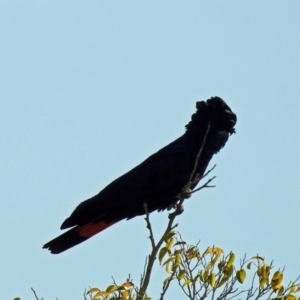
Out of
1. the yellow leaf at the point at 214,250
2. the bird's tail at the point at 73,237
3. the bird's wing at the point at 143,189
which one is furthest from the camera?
the bird's wing at the point at 143,189

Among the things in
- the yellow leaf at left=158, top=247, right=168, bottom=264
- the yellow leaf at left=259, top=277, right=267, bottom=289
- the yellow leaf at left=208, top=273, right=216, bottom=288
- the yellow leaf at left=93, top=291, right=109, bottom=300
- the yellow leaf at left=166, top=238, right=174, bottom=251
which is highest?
the yellow leaf at left=166, top=238, right=174, bottom=251

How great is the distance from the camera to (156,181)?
7324 millimetres

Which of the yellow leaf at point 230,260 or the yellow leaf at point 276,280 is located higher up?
the yellow leaf at point 230,260

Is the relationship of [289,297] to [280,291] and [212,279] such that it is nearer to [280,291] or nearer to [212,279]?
[280,291]

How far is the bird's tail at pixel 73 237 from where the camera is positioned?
22.0 feet

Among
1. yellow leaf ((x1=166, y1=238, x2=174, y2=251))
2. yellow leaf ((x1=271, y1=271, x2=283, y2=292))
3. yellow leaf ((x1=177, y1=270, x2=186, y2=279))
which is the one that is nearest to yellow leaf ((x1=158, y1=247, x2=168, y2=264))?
yellow leaf ((x1=166, y1=238, x2=174, y2=251))

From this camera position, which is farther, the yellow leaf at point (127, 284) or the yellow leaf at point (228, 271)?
the yellow leaf at point (228, 271)

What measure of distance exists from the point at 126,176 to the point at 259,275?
92.0 inches

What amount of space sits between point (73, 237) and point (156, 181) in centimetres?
105

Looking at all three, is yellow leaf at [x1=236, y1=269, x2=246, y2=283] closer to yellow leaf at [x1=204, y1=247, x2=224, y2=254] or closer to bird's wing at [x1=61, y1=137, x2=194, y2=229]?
yellow leaf at [x1=204, y1=247, x2=224, y2=254]

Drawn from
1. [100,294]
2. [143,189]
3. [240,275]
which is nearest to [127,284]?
[100,294]

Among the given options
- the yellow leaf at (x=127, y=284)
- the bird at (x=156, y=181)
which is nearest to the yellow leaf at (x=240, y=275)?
the yellow leaf at (x=127, y=284)

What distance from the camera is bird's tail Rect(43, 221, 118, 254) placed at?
22.0ft

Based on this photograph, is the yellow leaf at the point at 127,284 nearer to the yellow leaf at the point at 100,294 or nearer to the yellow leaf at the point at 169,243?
the yellow leaf at the point at 100,294
